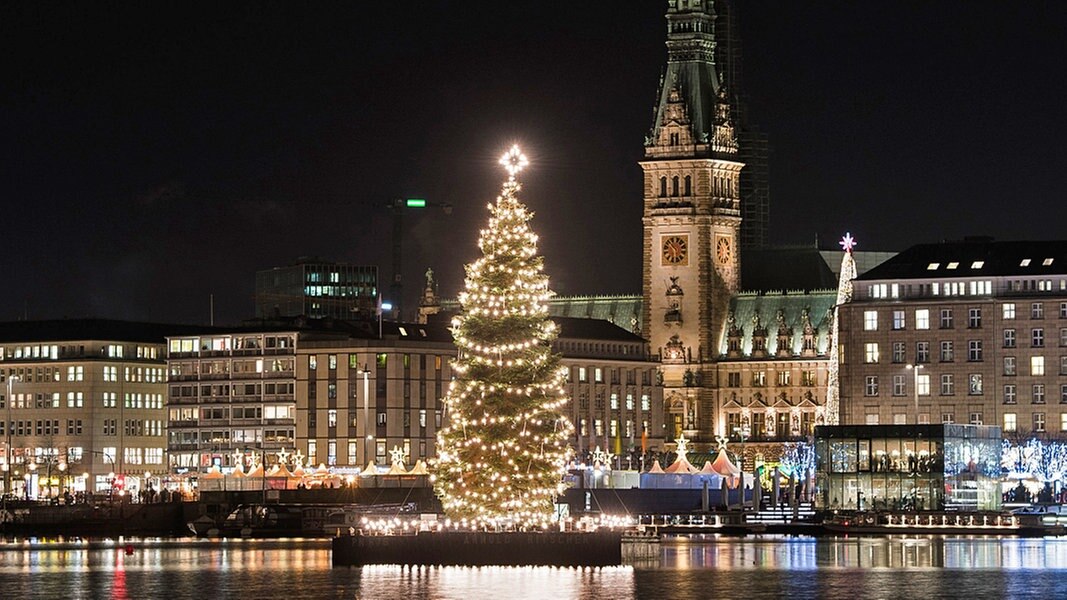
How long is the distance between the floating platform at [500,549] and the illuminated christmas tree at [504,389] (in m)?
2.43

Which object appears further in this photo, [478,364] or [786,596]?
[478,364]

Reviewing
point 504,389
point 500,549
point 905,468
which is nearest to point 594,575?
point 500,549

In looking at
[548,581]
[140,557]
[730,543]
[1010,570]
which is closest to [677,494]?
[730,543]

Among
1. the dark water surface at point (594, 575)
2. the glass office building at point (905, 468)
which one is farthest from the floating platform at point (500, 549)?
the glass office building at point (905, 468)

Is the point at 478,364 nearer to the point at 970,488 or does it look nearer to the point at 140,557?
the point at 140,557

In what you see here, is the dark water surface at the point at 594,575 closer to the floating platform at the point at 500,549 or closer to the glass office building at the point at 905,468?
the floating platform at the point at 500,549

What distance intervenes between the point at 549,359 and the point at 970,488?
77.3 meters

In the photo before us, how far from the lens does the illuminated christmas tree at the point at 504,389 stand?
10356 centimetres

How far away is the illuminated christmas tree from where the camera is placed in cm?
10356

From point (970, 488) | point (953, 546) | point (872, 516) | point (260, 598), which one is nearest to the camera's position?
point (260, 598)

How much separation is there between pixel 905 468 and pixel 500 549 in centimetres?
7759

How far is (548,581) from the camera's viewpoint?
94.9 m

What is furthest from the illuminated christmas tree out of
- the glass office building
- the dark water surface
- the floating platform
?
the glass office building

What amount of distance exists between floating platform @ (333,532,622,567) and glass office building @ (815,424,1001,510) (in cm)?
7204
